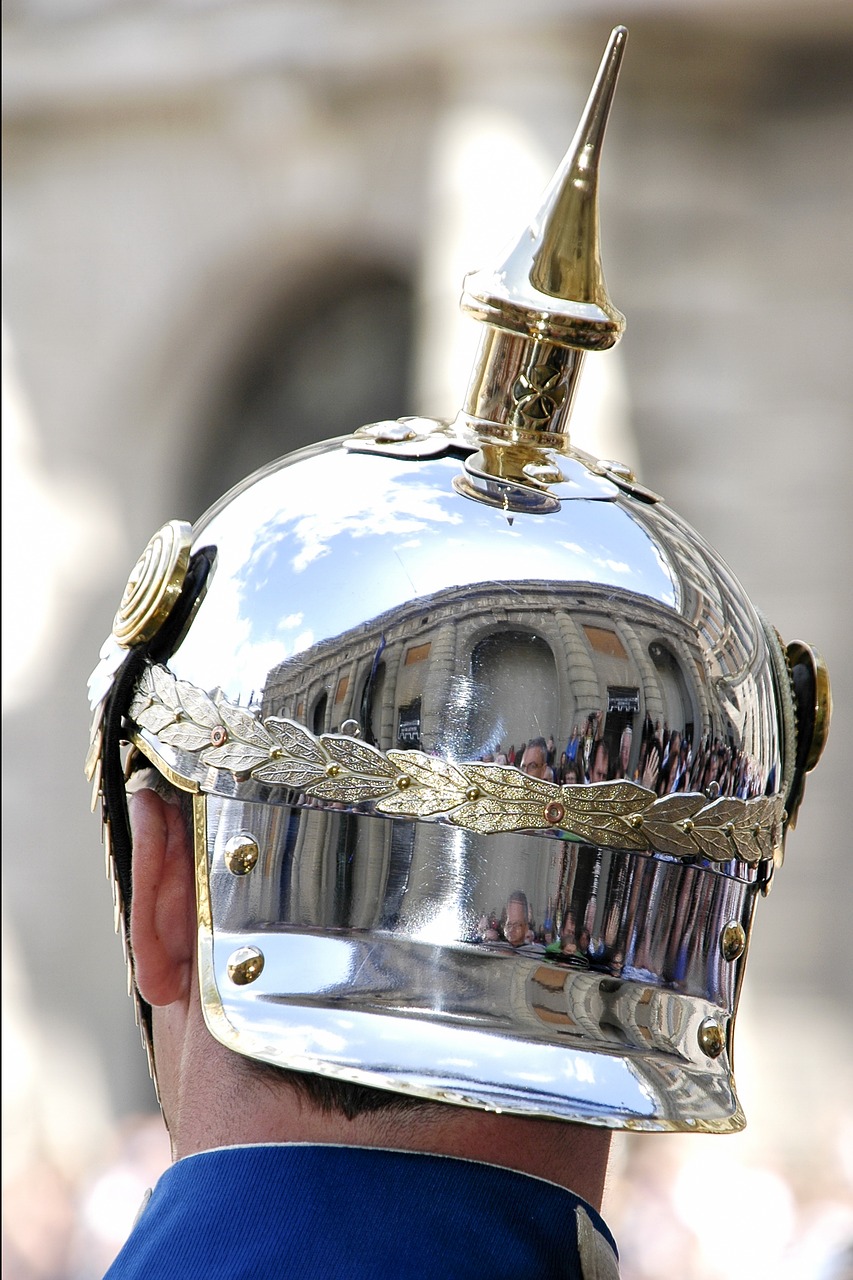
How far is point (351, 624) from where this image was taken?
1676mm

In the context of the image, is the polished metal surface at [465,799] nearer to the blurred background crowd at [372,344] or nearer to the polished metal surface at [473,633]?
the polished metal surface at [473,633]

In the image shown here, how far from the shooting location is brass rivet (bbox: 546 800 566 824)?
163 cm

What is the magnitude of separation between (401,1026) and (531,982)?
0.47ft

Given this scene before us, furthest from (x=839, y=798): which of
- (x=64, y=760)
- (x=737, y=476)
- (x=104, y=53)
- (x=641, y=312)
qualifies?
(x=104, y=53)

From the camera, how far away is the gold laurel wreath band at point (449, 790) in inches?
63.8

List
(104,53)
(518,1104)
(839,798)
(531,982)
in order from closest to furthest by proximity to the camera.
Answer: (518,1104), (531,982), (839,798), (104,53)

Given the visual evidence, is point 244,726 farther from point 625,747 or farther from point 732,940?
point 732,940

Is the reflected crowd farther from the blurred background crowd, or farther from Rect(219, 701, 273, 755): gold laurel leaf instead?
the blurred background crowd

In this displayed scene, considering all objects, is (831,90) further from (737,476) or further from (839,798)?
(839,798)

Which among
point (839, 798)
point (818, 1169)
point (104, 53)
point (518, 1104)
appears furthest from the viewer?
point (104, 53)

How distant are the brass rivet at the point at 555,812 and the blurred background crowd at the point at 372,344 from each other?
249 cm

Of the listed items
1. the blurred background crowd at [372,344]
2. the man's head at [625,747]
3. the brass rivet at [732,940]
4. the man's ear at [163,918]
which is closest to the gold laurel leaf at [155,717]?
the man's ear at [163,918]

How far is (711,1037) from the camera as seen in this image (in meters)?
1.73

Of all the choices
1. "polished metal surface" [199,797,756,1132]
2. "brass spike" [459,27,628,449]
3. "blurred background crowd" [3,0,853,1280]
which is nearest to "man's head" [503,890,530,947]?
"polished metal surface" [199,797,756,1132]
